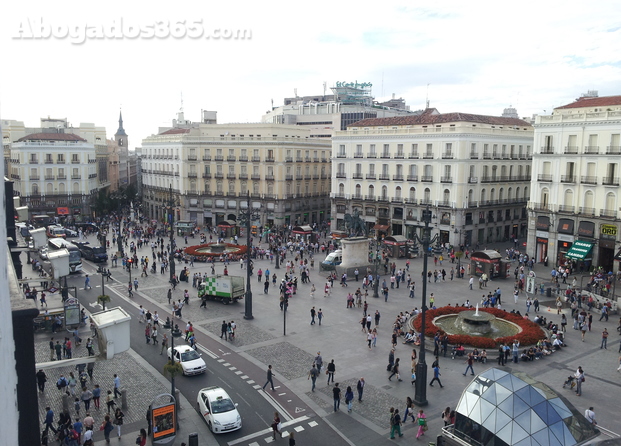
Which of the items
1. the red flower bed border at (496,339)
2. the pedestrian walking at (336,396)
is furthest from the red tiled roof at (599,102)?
the pedestrian walking at (336,396)

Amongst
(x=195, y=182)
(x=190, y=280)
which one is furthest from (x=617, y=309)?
(x=195, y=182)

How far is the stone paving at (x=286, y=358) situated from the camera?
24.2 metres

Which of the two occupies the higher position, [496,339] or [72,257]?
[72,257]

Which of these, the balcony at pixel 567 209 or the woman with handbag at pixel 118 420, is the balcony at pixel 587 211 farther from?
the woman with handbag at pixel 118 420

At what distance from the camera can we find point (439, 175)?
193 ft

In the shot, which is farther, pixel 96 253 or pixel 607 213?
pixel 96 253

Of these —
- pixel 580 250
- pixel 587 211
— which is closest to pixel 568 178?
pixel 587 211

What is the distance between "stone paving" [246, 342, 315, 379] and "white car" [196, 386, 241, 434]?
15.1ft

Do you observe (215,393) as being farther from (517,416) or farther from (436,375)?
(517,416)

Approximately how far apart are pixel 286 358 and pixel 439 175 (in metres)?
38.6

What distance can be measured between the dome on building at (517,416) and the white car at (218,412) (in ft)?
25.1

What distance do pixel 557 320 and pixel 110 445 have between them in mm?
27147

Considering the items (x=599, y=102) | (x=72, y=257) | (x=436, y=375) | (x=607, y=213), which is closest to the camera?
(x=436, y=375)

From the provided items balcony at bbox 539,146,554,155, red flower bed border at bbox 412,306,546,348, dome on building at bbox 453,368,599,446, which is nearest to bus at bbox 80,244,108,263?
red flower bed border at bbox 412,306,546,348
